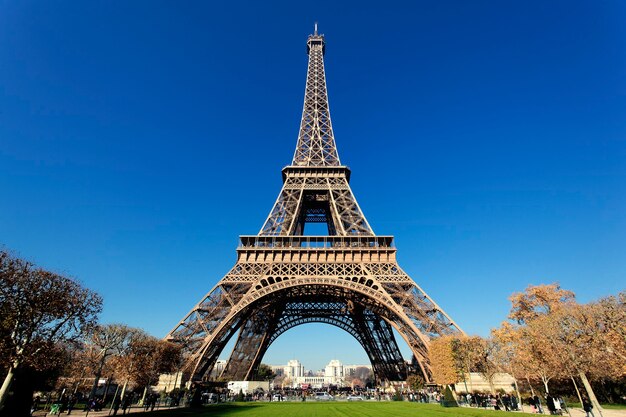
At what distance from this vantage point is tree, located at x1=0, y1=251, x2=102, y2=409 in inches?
563

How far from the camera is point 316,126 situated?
1858 inches

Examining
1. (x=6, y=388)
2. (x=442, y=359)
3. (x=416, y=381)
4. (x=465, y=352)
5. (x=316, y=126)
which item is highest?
(x=316, y=126)

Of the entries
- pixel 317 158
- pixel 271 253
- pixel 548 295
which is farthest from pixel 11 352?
pixel 548 295

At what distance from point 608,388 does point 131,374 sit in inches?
1717

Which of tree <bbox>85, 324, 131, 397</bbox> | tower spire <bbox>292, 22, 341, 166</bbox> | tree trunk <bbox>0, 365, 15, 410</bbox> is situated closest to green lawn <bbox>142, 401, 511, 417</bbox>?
tree trunk <bbox>0, 365, 15, 410</bbox>

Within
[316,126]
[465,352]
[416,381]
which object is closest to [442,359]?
[465,352]

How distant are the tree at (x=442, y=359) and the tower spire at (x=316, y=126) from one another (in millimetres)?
23876

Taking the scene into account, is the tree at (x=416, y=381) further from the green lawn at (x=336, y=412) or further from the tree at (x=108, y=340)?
the tree at (x=108, y=340)

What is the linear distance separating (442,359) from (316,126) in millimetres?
32987

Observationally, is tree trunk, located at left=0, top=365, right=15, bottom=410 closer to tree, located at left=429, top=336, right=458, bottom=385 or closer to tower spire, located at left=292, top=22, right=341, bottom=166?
tree, located at left=429, top=336, right=458, bottom=385

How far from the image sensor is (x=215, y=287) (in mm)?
30234

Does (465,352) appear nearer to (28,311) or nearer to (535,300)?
(535,300)

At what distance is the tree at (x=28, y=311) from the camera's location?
14305mm

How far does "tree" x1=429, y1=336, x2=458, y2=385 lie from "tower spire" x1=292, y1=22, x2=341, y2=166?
23876mm
